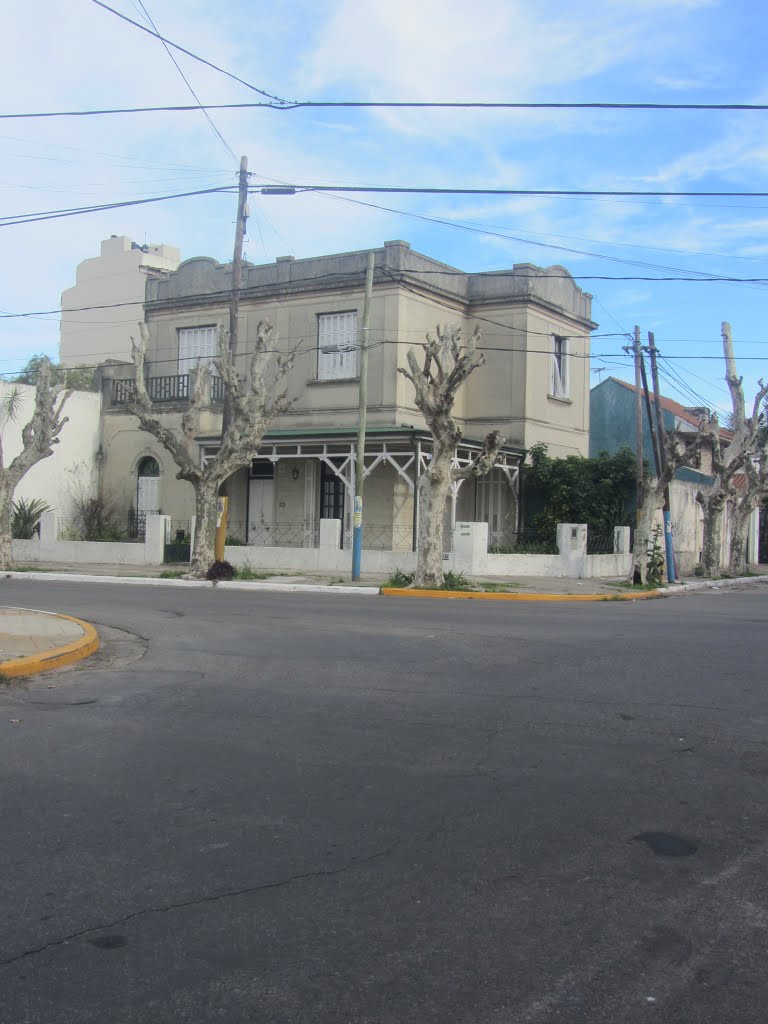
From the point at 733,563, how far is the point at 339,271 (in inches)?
601

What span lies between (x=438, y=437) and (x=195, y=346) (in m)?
13.1

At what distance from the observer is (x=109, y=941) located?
405 centimetres

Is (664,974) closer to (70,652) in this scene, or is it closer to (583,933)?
(583,933)

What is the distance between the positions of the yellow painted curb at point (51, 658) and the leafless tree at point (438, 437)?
1059 cm

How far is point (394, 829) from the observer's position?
543cm

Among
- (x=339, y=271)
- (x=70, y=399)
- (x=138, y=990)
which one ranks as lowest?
(x=138, y=990)

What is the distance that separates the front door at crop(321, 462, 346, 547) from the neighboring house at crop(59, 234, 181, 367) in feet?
87.3

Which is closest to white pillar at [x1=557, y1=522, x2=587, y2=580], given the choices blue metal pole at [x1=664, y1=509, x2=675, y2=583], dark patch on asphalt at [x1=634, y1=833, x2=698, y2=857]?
blue metal pole at [x1=664, y1=509, x2=675, y2=583]

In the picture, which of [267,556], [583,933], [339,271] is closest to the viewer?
[583,933]

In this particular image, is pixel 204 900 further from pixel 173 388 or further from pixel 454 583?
pixel 173 388

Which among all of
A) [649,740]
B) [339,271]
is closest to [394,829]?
[649,740]

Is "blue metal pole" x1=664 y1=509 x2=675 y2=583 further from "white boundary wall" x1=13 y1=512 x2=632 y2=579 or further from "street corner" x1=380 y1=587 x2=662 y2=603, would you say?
"street corner" x1=380 y1=587 x2=662 y2=603

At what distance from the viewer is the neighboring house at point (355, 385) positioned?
2791 cm

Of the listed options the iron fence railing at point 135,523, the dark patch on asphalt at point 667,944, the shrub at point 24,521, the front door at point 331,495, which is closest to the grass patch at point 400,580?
the front door at point 331,495
